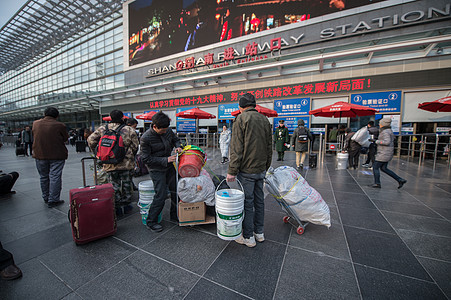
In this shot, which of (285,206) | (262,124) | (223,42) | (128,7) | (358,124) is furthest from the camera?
(128,7)

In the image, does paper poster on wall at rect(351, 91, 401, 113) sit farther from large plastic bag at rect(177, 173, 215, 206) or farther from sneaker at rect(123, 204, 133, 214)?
sneaker at rect(123, 204, 133, 214)

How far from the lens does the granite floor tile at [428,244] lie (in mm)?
2188

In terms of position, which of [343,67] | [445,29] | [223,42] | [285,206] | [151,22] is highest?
[151,22]

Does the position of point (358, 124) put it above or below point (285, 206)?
above

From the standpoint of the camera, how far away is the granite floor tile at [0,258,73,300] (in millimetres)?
1643

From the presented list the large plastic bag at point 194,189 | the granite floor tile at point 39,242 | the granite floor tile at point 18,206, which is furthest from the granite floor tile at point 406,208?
the granite floor tile at point 18,206

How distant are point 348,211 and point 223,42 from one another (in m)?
14.1

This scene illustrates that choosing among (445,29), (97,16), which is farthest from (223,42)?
(97,16)

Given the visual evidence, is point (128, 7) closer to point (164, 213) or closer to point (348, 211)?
point (164, 213)

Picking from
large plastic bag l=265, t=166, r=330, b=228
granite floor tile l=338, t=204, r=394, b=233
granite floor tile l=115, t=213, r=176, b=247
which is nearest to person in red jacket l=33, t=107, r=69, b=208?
granite floor tile l=115, t=213, r=176, b=247

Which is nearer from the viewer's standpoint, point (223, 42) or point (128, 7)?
point (223, 42)

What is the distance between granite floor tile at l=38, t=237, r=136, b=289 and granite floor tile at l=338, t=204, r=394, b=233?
3313 millimetres

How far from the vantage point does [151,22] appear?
710 inches

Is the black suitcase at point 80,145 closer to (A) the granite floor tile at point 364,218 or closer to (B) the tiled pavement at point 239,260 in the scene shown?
(B) the tiled pavement at point 239,260
